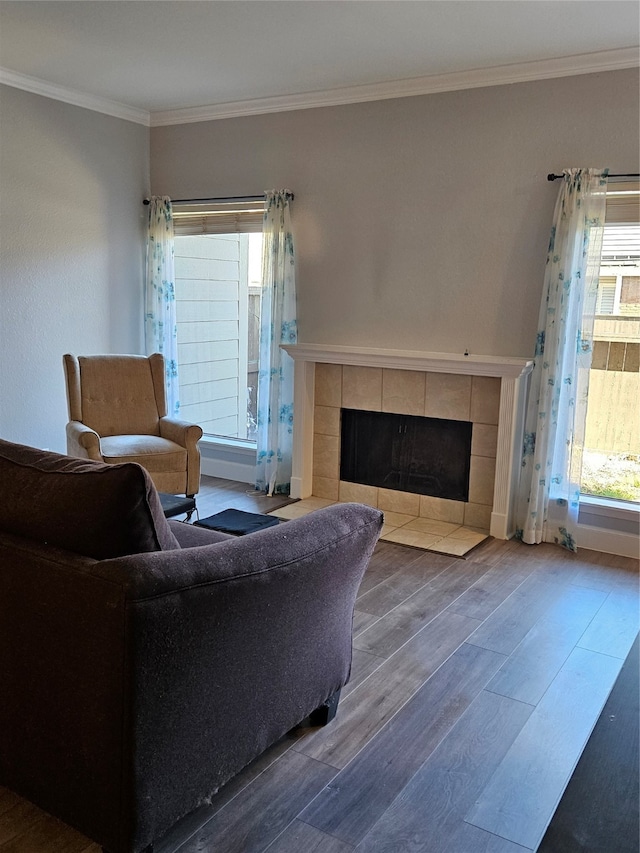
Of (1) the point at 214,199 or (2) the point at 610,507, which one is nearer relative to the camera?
(2) the point at 610,507

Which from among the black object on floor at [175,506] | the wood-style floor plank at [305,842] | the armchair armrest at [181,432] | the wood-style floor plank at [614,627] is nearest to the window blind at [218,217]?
the armchair armrest at [181,432]

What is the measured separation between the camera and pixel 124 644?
154 cm

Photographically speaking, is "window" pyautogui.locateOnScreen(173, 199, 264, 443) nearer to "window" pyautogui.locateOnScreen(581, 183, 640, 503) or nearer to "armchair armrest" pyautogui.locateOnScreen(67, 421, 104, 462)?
"armchair armrest" pyautogui.locateOnScreen(67, 421, 104, 462)

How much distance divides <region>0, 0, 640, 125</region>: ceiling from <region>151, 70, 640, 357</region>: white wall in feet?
0.46

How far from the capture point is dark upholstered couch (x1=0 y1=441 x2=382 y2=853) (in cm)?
159

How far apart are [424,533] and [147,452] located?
1746 mm

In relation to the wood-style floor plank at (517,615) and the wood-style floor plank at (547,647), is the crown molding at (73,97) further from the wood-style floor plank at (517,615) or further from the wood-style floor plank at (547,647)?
the wood-style floor plank at (547,647)

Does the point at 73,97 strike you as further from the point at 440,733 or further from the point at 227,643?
the point at 440,733

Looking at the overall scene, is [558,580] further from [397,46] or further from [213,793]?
[397,46]

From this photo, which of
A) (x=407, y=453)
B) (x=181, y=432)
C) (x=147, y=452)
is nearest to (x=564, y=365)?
(x=407, y=453)

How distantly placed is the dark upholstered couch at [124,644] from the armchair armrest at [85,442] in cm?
232

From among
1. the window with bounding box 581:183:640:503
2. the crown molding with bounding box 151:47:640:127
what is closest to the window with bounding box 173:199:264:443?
the crown molding with bounding box 151:47:640:127

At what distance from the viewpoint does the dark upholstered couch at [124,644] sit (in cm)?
159

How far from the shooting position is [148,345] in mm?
5777
